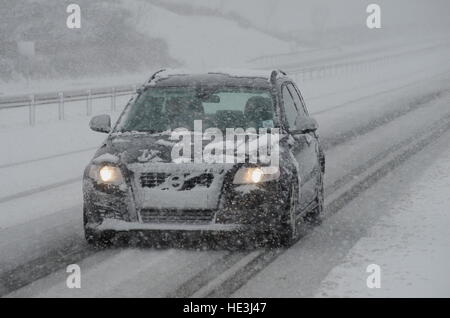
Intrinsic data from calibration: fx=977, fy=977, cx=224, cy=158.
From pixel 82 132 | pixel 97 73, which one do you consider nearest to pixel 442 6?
pixel 97 73

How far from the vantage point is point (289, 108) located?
10539 millimetres

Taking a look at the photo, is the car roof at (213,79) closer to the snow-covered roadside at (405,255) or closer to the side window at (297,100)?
the side window at (297,100)

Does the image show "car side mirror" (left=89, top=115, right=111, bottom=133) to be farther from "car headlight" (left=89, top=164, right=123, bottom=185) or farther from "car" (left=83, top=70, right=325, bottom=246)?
"car headlight" (left=89, top=164, right=123, bottom=185)

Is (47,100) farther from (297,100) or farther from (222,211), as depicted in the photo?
(222,211)

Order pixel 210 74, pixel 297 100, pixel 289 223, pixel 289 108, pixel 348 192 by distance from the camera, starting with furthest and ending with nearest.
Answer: pixel 348 192 < pixel 297 100 < pixel 289 108 < pixel 210 74 < pixel 289 223

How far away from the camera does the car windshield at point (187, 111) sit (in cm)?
972

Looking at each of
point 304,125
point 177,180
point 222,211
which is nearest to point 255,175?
point 222,211

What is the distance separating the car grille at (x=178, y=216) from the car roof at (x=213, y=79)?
6.28 feet

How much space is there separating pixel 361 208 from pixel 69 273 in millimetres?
4665

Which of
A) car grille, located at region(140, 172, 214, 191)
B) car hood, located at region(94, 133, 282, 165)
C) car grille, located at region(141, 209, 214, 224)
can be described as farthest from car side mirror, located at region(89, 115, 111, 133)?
car grille, located at region(141, 209, 214, 224)

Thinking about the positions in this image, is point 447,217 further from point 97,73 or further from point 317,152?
point 97,73

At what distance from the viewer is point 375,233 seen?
991 centimetres

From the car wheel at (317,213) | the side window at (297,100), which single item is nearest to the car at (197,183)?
the car wheel at (317,213)

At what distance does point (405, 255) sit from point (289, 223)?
3.53 feet
